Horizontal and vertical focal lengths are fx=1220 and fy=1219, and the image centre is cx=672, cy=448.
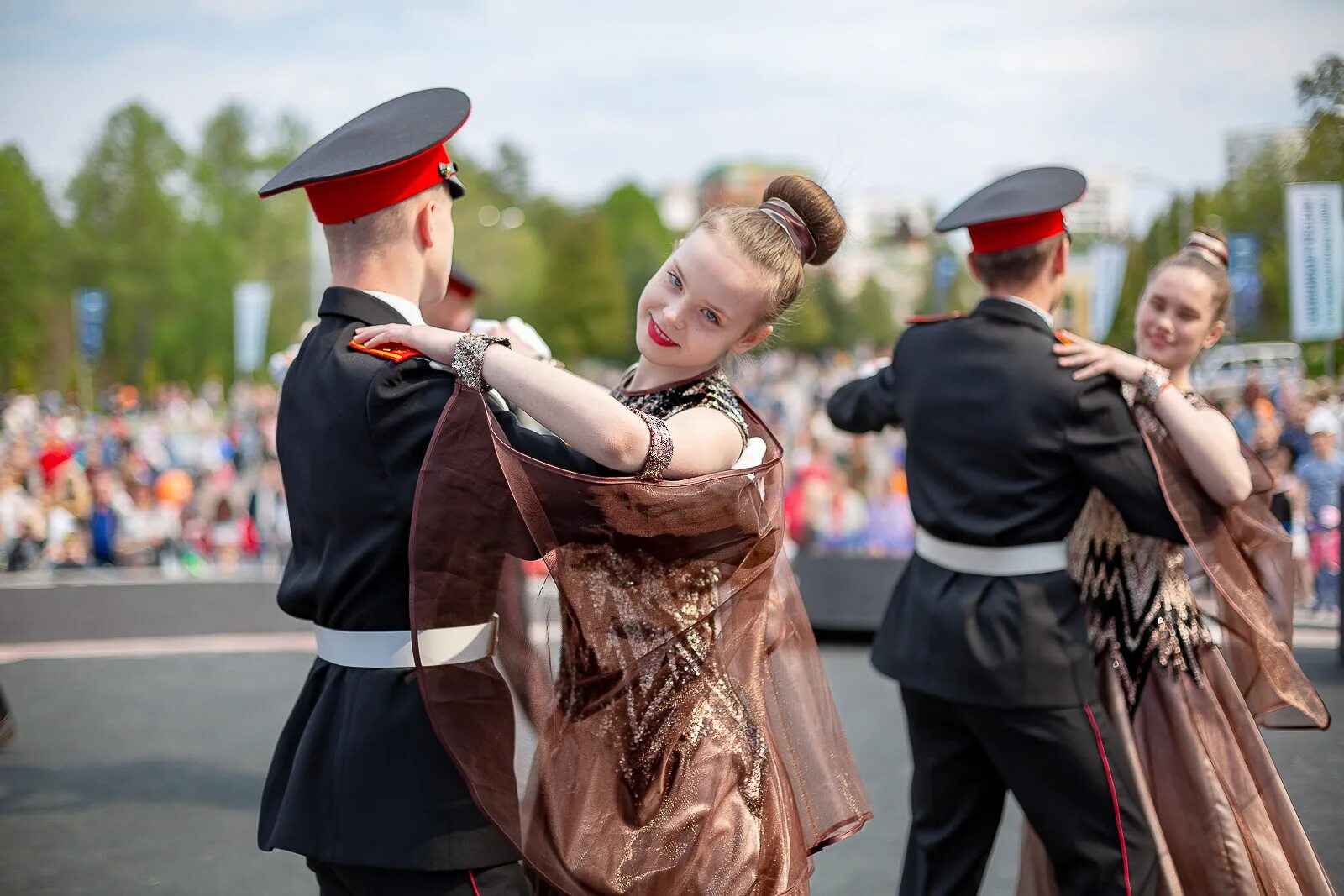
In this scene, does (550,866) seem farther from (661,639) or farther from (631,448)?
(631,448)

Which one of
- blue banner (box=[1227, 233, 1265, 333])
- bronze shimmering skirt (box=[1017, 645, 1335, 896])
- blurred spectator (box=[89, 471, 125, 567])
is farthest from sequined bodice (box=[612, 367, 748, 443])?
blue banner (box=[1227, 233, 1265, 333])

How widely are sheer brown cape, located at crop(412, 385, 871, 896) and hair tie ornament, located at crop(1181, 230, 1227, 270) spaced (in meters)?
1.60

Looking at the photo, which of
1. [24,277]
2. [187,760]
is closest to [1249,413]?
[187,760]

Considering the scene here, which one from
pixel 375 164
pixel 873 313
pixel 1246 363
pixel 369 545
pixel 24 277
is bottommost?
pixel 873 313

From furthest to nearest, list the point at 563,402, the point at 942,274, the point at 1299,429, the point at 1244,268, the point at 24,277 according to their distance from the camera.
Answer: the point at 24,277, the point at 942,274, the point at 1244,268, the point at 1299,429, the point at 563,402

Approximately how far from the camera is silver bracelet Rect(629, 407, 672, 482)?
173 cm

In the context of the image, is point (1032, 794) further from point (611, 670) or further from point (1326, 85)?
point (1326, 85)

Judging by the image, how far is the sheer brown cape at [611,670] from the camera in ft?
5.65

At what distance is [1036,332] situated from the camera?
2.72m

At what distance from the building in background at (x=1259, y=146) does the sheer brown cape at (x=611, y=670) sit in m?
5.71

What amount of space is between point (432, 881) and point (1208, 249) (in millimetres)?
2350

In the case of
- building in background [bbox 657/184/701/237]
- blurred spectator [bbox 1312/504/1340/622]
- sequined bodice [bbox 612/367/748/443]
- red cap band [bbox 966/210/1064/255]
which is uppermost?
building in background [bbox 657/184/701/237]

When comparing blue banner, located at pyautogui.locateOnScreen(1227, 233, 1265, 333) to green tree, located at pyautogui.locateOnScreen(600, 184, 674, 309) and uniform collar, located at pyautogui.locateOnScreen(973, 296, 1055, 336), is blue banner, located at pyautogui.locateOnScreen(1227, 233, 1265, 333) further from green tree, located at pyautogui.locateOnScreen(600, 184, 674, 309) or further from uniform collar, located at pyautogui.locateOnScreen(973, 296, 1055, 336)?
green tree, located at pyautogui.locateOnScreen(600, 184, 674, 309)

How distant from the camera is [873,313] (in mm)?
81812
